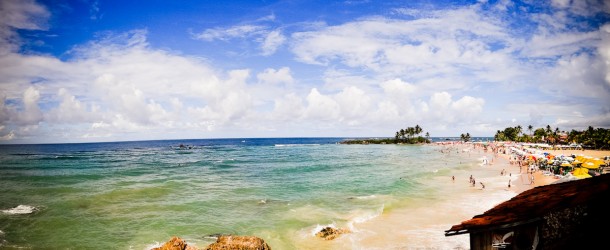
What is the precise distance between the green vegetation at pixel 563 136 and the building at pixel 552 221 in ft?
310

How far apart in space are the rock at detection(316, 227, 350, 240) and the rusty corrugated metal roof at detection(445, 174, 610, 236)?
12.7 meters

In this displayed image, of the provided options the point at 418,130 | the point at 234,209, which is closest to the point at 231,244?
the point at 234,209

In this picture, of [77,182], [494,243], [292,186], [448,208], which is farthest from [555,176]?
[77,182]

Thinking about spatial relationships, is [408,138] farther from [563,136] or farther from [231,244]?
[231,244]

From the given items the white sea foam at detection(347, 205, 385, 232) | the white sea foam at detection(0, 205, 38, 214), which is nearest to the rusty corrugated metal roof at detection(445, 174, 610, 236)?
the white sea foam at detection(347, 205, 385, 232)

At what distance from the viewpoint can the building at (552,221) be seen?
16.7ft

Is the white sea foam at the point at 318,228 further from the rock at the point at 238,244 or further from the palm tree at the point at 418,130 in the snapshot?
the palm tree at the point at 418,130

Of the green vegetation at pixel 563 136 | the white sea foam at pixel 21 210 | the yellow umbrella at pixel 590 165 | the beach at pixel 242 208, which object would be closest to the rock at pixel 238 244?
→ the beach at pixel 242 208

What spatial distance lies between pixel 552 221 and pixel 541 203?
2.65ft

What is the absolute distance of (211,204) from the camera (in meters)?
27.7

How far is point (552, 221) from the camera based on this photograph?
5.88 metres

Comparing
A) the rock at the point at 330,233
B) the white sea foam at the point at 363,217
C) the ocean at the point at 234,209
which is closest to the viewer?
the ocean at the point at 234,209

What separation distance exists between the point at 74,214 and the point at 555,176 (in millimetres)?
54862

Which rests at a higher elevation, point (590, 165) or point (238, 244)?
point (590, 165)
